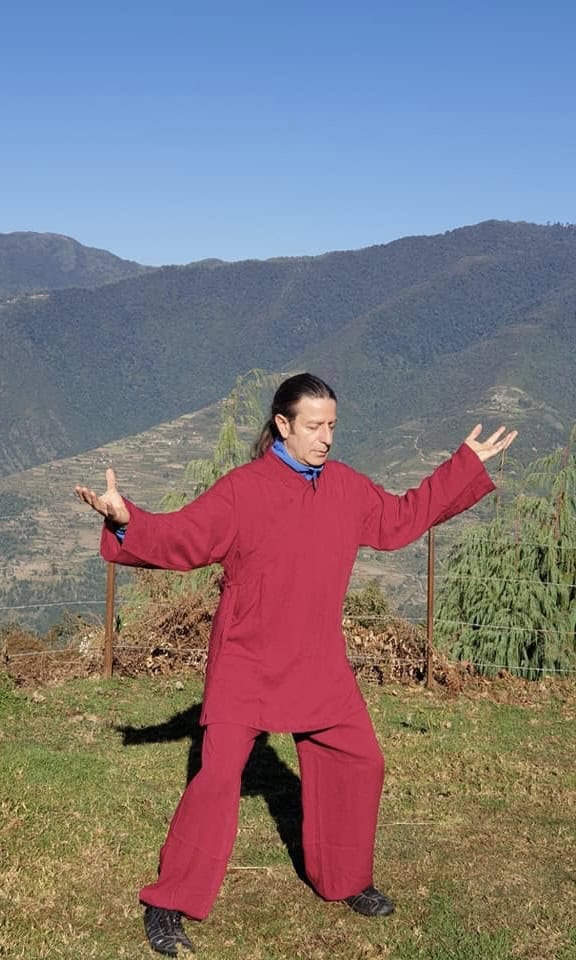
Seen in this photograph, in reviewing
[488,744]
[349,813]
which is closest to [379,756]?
[349,813]

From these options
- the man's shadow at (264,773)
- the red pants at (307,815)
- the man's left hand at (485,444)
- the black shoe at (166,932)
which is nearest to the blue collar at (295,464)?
the man's left hand at (485,444)

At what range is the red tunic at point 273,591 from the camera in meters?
4.24

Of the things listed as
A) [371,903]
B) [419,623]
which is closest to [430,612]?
[419,623]

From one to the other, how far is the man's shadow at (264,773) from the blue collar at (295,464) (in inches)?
73.0

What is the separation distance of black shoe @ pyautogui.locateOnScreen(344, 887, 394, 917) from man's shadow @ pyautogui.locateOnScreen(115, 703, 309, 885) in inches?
15.2

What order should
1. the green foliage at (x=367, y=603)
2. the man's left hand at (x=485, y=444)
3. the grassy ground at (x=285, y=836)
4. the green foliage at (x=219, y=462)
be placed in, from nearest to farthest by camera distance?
the grassy ground at (x=285, y=836) < the man's left hand at (x=485, y=444) < the green foliage at (x=367, y=603) < the green foliage at (x=219, y=462)

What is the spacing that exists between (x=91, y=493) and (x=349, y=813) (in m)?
1.67

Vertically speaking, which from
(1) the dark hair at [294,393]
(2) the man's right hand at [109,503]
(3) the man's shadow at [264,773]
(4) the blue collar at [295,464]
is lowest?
(3) the man's shadow at [264,773]

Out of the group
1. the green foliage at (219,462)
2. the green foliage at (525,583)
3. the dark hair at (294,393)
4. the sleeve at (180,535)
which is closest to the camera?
the sleeve at (180,535)

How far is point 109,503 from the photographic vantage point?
392 cm

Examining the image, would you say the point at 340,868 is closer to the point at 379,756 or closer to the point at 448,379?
the point at 379,756

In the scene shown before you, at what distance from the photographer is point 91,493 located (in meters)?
3.88

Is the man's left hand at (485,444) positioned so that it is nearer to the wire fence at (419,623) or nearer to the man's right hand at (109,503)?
the man's right hand at (109,503)

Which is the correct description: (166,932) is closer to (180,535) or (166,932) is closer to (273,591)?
(273,591)
